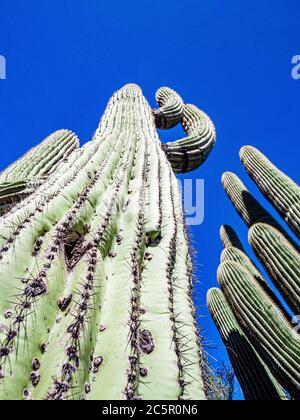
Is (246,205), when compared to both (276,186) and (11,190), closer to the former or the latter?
(276,186)

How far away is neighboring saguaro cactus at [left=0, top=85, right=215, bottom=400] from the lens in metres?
1.36

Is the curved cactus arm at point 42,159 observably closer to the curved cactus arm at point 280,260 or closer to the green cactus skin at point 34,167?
the green cactus skin at point 34,167

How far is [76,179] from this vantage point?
249cm

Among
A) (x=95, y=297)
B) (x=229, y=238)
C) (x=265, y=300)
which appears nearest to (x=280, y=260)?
(x=265, y=300)

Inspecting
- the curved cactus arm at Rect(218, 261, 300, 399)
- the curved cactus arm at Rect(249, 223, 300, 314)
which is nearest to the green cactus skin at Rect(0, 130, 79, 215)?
the curved cactus arm at Rect(218, 261, 300, 399)

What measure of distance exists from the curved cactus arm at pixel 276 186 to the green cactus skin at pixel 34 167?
346cm

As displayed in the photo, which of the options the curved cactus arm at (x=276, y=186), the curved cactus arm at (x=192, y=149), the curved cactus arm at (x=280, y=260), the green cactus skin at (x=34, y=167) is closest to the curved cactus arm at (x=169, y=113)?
the curved cactus arm at (x=192, y=149)

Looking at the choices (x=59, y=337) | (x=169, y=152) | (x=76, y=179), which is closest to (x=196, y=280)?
(x=76, y=179)

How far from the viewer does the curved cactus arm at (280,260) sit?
5336 millimetres

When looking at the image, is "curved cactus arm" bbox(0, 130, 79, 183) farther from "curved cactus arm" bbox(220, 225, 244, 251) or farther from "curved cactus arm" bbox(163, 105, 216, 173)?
"curved cactus arm" bbox(220, 225, 244, 251)
